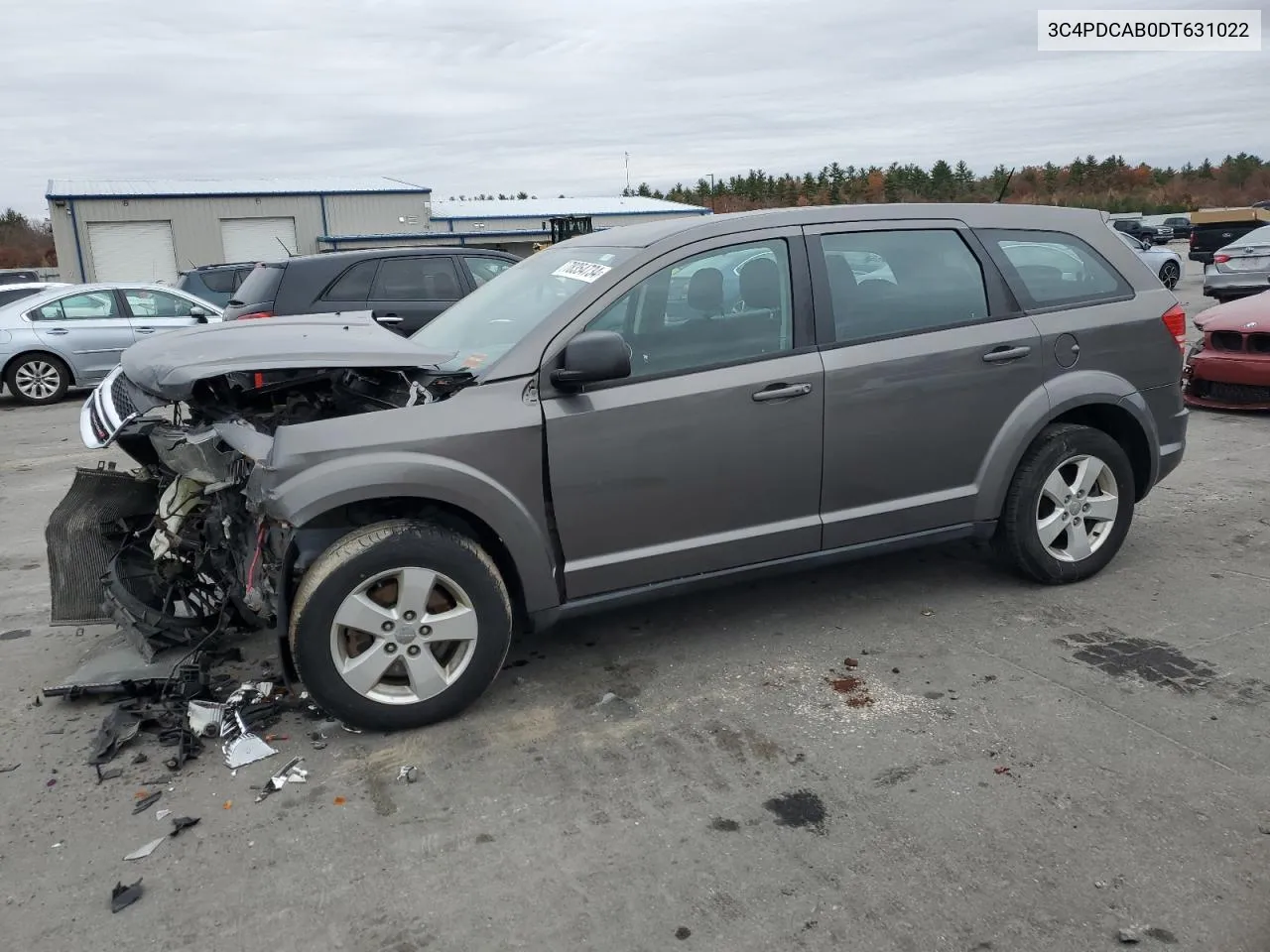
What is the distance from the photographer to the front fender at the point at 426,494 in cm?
352

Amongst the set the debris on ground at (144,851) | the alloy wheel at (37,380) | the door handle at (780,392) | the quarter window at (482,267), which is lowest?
the debris on ground at (144,851)

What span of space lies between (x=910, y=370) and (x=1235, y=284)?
14819 mm

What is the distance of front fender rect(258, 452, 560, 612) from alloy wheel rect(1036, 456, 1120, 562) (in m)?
2.48

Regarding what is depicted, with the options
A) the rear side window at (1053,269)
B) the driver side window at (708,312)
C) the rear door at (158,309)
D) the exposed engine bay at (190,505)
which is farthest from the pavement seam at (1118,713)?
→ the rear door at (158,309)

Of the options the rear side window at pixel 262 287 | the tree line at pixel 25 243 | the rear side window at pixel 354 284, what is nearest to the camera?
the rear side window at pixel 262 287

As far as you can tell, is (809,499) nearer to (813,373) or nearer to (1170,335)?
(813,373)

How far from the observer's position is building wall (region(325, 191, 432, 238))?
35.3 m

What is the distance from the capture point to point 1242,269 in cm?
1612

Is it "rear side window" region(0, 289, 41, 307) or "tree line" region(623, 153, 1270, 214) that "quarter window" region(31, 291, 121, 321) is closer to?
"rear side window" region(0, 289, 41, 307)

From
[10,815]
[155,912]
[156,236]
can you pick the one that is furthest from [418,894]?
[156,236]

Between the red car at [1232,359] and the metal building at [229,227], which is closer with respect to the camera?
the red car at [1232,359]

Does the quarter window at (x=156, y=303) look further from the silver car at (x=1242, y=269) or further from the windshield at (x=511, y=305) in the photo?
the silver car at (x=1242, y=269)

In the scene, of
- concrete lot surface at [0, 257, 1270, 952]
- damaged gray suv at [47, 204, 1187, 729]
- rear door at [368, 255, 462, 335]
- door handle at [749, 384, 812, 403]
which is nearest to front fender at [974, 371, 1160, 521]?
damaged gray suv at [47, 204, 1187, 729]

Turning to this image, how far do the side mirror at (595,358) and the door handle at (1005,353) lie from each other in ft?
5.97
